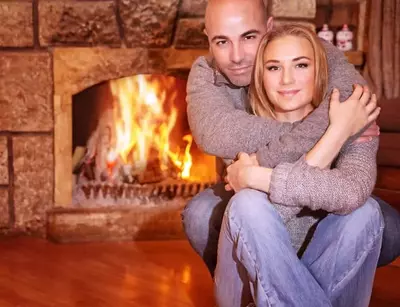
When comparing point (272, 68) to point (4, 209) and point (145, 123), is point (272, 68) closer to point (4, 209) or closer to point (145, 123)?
point (145, 123)

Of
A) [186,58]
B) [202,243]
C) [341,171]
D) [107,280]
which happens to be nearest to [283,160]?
[341,171]

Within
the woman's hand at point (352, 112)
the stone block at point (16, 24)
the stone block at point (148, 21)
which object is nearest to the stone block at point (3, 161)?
the stone block at point (16, 24)

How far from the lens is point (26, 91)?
8.15 ft

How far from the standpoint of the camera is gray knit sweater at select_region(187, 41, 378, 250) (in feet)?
4.12

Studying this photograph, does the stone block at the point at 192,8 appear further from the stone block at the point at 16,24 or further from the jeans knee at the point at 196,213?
the jeans knee at the point at 196,213

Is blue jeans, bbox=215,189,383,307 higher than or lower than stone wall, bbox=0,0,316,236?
lower

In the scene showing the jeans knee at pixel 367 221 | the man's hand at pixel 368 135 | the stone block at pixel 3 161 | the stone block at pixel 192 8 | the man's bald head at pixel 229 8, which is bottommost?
the stone block at pixel 3 161

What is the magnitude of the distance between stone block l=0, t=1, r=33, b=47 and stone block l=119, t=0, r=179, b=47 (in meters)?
0.39

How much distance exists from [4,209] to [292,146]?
161 cm

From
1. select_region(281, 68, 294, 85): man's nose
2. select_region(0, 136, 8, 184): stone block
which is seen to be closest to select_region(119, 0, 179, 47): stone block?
select_region(0, 136, 8, 184): stone block

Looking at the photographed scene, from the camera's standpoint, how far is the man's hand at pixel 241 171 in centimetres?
135

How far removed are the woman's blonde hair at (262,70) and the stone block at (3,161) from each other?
1.35m

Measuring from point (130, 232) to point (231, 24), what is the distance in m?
1.22

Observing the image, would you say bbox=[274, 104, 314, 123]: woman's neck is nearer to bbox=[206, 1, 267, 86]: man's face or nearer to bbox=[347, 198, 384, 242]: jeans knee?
bbox=[206, 1, 267, 86]: man's face
